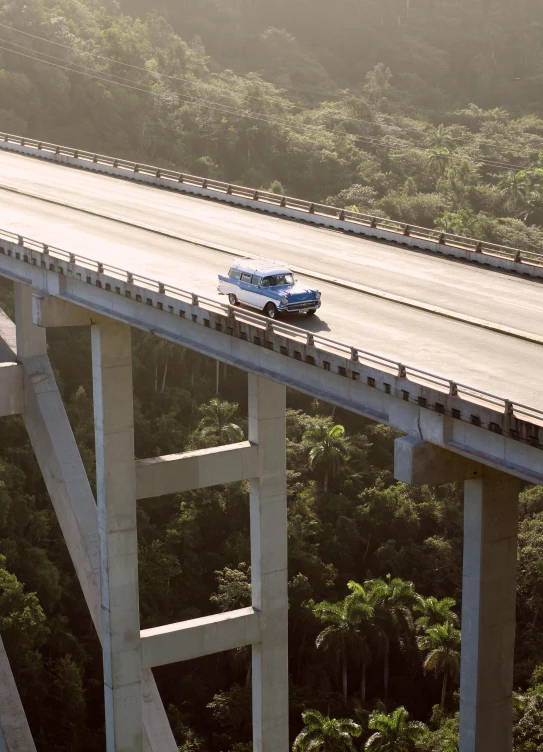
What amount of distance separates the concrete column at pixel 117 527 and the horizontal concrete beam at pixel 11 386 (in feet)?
23.1

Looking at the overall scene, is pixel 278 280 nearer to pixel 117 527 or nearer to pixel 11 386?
pixel 117 527

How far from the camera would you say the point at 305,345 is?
3164cm

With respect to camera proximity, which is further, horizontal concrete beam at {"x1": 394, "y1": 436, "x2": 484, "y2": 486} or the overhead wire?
the overhead wire

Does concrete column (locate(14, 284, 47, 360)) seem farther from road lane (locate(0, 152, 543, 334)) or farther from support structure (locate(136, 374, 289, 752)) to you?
support structure (locate(136, 374, 289, 752))

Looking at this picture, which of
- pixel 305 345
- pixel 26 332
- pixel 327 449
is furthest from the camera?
pixel 327 449

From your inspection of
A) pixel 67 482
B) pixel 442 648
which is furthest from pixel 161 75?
pixel 67 482

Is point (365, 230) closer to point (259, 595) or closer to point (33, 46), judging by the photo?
point (259, 595)

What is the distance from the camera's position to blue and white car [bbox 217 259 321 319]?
35969 millimetres

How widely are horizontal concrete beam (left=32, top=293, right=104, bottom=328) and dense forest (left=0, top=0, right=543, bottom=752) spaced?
1268 inches

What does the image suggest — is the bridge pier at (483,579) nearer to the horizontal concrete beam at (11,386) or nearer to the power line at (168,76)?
the horizontal concrete beam at (11,386)

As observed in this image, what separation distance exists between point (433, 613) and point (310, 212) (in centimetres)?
3478

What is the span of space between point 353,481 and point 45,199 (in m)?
42.8

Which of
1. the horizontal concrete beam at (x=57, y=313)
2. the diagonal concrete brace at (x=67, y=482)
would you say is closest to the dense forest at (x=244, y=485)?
the diagonal concrete brace at (x=67, y=482)

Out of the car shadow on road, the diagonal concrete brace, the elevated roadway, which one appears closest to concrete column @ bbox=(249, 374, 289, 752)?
the diagonal concrete brace
